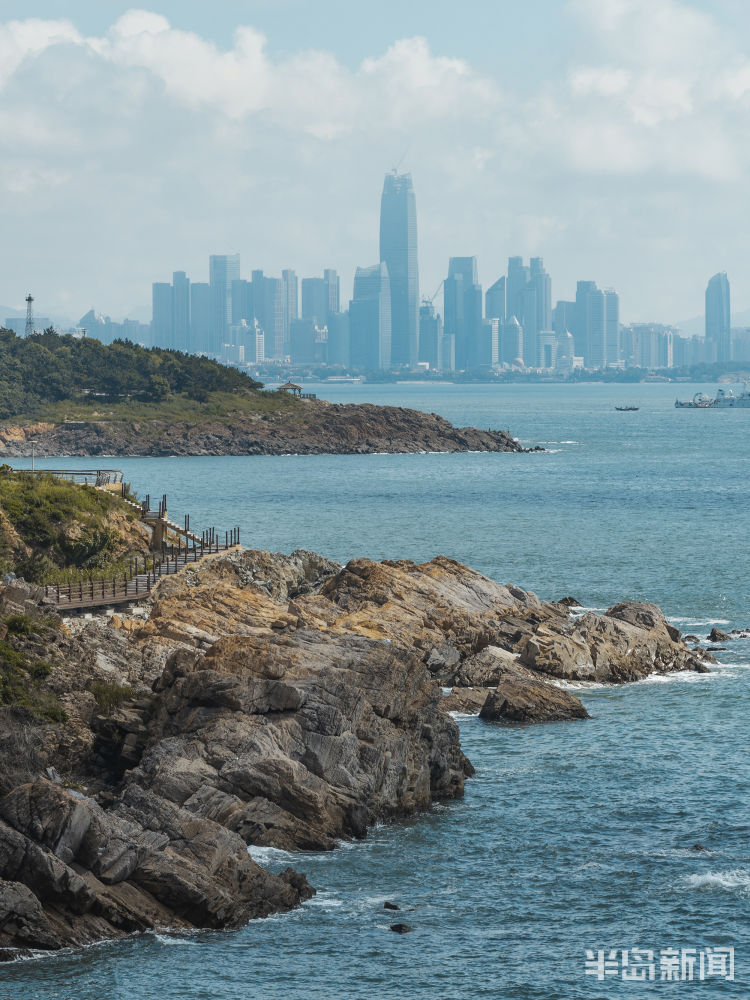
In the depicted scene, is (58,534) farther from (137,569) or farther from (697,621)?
(697,621)

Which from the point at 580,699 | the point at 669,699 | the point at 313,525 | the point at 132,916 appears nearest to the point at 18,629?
the point at 132,916

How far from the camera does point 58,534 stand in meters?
61.3

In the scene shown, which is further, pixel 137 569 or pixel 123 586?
pixel 137 569

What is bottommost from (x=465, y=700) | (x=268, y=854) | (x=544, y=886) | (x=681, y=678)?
(x=544, y=886)

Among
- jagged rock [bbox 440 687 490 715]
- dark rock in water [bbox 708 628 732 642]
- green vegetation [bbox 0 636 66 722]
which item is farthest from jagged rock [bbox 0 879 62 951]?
dark rock in water [bbox 708 628 732 642]

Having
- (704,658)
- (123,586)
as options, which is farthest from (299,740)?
(704,658)

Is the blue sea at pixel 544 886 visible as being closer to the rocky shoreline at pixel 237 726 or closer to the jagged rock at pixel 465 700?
the rocky shoreline at pixel 237 726

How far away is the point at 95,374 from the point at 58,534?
114 m

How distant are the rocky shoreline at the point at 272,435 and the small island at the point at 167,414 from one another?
123 mm

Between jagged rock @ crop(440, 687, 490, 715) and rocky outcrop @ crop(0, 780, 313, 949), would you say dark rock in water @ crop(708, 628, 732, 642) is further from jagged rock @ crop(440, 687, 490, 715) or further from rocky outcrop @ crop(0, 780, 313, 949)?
rocky outcrop @ crop(0, 780, 313, 949)

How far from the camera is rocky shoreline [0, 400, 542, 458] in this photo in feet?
497

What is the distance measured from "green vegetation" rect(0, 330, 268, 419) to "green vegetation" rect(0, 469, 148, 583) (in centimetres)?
10090

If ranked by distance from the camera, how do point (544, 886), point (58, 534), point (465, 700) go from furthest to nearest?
point (58, 534) → point (465, 700) → point (544, 886)

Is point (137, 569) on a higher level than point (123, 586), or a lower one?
higher
